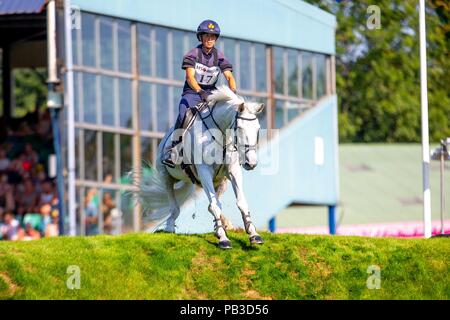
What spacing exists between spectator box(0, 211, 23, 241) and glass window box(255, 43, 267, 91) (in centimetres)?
691

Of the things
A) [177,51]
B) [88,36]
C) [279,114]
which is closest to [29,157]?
[88,36]

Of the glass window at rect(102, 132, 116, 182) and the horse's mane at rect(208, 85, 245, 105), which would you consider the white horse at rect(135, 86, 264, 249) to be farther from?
the glass window at rect(102, 132, 116, 182)

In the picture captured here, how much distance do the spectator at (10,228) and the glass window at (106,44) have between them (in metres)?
4.67

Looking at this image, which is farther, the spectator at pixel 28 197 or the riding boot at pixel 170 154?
the spectator at pixel 28 197

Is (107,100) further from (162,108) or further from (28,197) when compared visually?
(28,197)

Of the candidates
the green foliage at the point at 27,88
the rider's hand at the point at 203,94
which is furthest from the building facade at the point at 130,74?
the green foliage at the point at 27,88

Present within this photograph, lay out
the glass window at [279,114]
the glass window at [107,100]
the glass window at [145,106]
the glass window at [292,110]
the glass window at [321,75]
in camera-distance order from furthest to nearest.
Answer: the glass window at [321,75]
the glass window at [292,110]
the glass window at [279,114]
the glass window at [145,106]
the glass window at [107,100]

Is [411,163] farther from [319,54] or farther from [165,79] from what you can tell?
[165,79]

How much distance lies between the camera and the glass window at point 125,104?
Result: 75.7ft

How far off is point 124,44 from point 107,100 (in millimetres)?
1356

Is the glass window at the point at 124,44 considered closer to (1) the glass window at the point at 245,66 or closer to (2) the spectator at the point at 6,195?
(1) the glass window at the point at 245,66

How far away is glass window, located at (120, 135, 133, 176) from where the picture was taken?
23.2 m

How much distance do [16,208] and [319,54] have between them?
30.5 ft

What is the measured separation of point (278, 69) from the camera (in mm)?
26484
